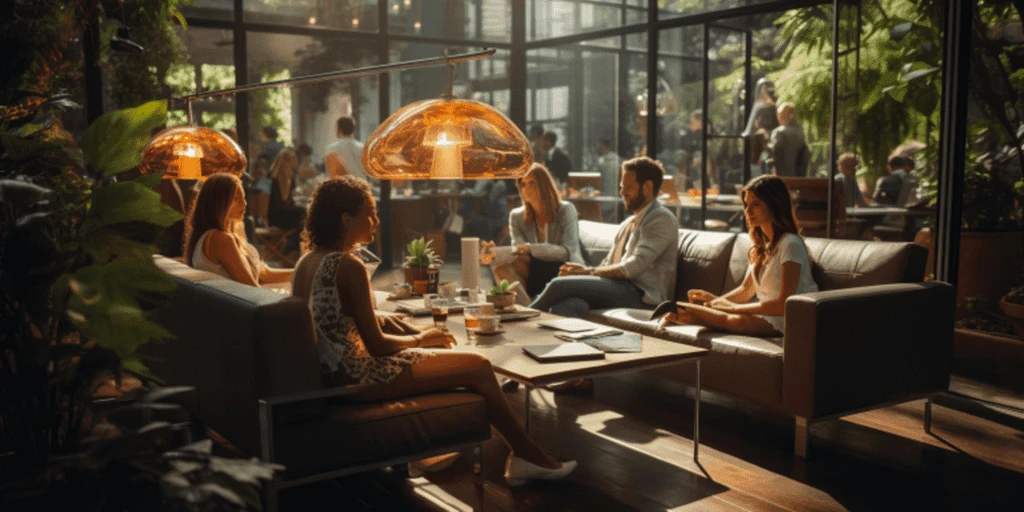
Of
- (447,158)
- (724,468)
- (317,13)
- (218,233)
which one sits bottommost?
(724,468)

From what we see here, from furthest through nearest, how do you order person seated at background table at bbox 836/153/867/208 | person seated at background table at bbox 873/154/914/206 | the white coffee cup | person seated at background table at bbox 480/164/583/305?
1. person seated at background table at bbox 873/154/914/206
2. person seated at background table at bbox 836/153/867/208
3. person seated at background table at bbox 480/164/583/305
4. the white coffee cup

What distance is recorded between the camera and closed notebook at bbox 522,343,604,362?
3.47 metres

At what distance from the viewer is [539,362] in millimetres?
3455

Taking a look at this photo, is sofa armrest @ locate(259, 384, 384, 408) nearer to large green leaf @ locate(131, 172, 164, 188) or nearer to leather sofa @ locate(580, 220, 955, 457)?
large green leaf @ locate(131, 172, 164, 188)

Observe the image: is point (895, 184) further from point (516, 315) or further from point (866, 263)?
point (516, 315)

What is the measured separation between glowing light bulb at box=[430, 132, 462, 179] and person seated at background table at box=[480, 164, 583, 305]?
2.21 metres

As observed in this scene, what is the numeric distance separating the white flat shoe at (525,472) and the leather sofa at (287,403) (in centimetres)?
26

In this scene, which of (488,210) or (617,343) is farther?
(488,210)

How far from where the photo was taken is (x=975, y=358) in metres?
5.66

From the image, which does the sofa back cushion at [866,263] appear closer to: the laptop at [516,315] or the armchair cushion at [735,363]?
the armchair cushion at [735,363]

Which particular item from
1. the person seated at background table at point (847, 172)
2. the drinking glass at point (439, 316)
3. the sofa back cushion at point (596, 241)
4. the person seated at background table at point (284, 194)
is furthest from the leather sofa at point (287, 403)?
the person seated at background table at point (284, 194)

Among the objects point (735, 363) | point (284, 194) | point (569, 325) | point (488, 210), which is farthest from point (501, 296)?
point (488, 210)

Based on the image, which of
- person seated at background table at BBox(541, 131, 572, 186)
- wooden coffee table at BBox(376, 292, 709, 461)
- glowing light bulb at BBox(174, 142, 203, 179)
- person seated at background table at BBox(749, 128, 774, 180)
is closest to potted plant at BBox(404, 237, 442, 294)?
wooden coffee table at BBox(376, 292, 709, 461)

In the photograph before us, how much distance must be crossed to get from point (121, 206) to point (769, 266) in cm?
334
